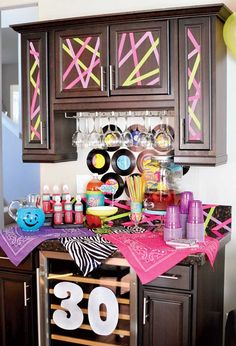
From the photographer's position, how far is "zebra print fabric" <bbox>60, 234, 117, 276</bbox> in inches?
110

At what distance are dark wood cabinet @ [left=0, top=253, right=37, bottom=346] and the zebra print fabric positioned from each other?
358mm

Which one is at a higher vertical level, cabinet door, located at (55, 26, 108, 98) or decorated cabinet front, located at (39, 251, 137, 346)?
cabinet door, located at (55, 26, 108, 98)

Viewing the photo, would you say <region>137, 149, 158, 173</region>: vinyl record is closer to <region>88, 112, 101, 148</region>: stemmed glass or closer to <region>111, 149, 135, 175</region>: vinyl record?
<region>111, 149, 135, 175</region>: vinyl record

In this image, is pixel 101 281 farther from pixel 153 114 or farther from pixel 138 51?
pixel 138 51

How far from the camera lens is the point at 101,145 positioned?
3432mm

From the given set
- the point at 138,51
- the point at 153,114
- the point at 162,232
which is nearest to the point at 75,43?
the point at 138,51

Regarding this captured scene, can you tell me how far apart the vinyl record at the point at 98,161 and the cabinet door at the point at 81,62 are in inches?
18.8

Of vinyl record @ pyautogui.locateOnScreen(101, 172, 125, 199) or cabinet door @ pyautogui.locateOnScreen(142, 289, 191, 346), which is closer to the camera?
cabinet door @ pyautogui.locateOnScreen(142, 289, 191, 346)

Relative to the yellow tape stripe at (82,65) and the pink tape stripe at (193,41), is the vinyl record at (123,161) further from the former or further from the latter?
the pink tape stripe at (193,41)

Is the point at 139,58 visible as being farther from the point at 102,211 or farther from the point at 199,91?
the point at 102,211

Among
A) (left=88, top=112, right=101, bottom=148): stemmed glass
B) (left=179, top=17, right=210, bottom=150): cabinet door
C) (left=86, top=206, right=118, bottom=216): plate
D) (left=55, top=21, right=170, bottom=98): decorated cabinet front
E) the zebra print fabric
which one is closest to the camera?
the zebra print fabric

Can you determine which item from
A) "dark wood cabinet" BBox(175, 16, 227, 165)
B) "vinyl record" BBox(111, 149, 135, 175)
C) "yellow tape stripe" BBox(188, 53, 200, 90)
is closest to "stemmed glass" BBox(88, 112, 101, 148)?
"vinyl record" BBox(111, 149, 135, 175)

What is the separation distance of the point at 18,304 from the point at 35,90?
4.33ft

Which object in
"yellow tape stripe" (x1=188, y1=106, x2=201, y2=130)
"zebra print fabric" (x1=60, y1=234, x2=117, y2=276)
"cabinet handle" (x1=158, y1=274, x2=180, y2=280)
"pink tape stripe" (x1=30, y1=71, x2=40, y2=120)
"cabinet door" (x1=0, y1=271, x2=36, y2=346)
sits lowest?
"cabinet door" (x1=0, y1=271, x2=36, y2=346)
